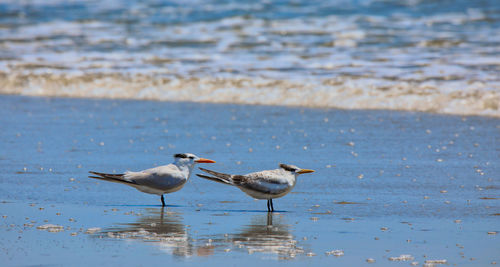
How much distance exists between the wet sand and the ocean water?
113cm

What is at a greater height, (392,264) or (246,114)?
(246,114)

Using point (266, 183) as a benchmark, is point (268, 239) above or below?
below

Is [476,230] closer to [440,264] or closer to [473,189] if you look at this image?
[440,264]

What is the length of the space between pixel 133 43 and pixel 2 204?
11.9 meters

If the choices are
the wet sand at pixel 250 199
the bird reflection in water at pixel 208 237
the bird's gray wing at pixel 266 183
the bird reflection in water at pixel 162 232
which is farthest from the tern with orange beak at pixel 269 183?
the bird reflection in water at pixel 162 232

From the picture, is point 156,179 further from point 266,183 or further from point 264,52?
point 264,52

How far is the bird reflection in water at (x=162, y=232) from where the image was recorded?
4848 mm

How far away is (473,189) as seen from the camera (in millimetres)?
6602

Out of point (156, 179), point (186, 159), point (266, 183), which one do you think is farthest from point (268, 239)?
point (186, 159)

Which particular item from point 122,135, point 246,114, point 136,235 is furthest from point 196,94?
point 136,235

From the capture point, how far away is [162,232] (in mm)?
5277

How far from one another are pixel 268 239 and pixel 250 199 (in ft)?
4.85

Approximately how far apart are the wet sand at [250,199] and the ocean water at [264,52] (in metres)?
1.13

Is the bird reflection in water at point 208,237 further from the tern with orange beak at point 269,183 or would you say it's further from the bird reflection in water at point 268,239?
the tern with orange beak at point 269,183
